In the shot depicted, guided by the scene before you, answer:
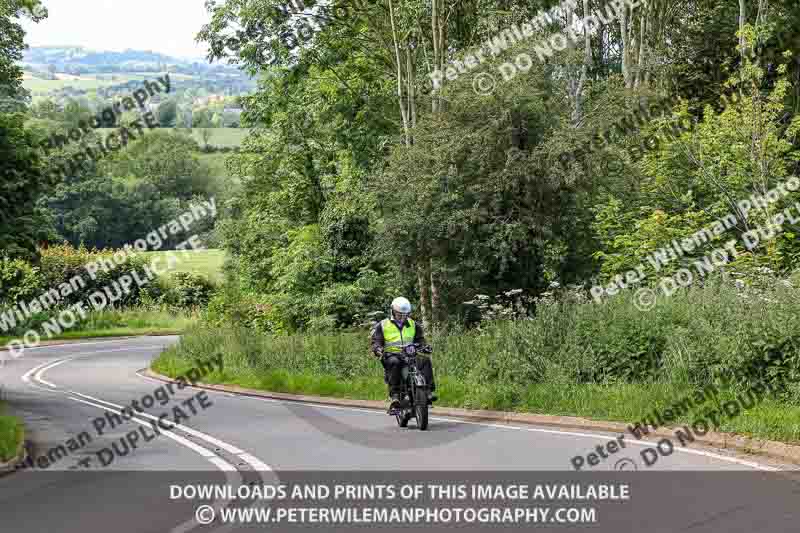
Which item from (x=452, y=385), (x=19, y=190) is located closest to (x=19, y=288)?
(x=19, y=190)

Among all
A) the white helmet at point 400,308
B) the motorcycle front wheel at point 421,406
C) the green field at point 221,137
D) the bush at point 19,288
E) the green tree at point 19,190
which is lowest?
the motorcycle front wheel at point 421,406

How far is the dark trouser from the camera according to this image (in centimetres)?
1525

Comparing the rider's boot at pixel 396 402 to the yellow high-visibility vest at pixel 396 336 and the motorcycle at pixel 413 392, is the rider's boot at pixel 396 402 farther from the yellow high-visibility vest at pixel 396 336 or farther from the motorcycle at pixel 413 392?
the yellow high-visibility vest at pixel 396 336

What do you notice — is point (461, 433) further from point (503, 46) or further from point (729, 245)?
point (503, 46)

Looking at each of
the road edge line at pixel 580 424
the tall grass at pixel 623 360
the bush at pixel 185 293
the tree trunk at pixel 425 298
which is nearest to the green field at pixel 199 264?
the bush at pixel 185 293

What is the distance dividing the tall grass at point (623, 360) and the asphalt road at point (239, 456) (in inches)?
50.3

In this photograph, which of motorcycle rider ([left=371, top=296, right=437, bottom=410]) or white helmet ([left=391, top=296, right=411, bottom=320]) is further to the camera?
motorcycle rider ([left=371, top=296, right=437, bottom=410])

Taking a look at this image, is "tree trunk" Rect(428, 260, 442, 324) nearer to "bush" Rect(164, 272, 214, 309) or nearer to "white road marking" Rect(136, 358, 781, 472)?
"white road marking" Rect(136, 358, 781, 472)

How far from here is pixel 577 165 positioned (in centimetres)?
2372

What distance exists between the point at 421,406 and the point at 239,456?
9.63 ft

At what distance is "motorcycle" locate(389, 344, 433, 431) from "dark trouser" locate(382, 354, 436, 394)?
0.24 feet

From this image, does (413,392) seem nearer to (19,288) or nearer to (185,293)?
(19,288)

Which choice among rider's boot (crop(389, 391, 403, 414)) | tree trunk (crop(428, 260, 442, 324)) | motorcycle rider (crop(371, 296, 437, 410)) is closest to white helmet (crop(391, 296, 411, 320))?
motorcycle rider (crop(371, 296, 437, 410))

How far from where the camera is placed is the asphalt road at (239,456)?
9711mm
